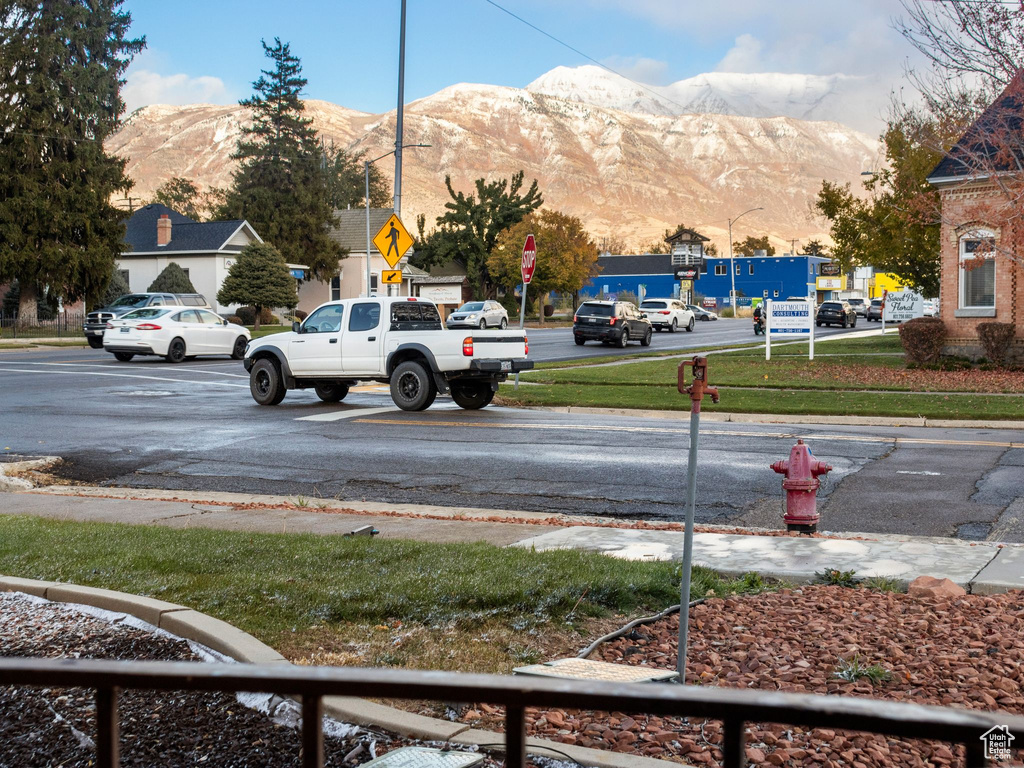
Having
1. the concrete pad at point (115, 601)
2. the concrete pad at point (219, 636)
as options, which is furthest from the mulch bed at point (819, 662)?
the concrete pad at point (115, 601)

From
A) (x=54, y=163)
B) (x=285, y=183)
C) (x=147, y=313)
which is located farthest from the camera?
(x=285, y=183)

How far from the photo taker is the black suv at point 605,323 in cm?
4069

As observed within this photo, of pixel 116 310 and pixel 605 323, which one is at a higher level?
pixel 116 310

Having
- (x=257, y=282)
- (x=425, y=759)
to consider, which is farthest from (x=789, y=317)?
(x=257, y=282)

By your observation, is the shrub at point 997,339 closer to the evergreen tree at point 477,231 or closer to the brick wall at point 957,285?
the brick wall at point 957,285

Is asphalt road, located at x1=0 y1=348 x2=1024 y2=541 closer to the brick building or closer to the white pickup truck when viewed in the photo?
the white pickup truck

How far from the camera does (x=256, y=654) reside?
4930 mm

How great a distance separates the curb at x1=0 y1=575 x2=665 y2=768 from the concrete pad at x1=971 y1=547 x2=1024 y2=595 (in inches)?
141

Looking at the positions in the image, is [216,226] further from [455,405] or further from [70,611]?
[70,611]

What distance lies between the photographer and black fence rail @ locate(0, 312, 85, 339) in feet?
154

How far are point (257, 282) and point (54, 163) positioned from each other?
12.7 metres

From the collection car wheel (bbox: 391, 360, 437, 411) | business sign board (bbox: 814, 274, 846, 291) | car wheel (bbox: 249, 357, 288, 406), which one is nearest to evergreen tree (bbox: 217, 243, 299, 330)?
car wheel (bbox: 249, 357, 288, 406)

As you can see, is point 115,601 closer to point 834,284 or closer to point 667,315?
point 667,315

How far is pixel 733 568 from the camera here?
7027 mm
